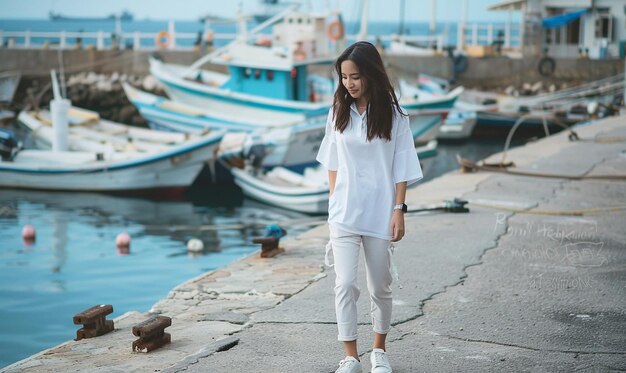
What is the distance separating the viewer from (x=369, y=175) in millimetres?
4227

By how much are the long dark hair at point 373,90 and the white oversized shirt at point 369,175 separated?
0.04 metres

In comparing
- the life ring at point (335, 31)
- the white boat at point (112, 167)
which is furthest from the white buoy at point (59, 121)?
the life ring at point (335, 31)

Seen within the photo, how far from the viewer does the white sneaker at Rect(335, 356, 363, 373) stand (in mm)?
4262

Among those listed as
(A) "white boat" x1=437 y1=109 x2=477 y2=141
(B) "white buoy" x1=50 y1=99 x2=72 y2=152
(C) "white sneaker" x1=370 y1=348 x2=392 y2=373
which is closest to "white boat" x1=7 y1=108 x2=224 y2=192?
(B) "white buoy" x1=50 y1=99 x2=72 y2=152

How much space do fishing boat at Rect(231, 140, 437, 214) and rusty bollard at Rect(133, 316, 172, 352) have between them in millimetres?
11132

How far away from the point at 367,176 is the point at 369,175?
0.01 meters

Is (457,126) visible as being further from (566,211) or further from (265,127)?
(566,211)

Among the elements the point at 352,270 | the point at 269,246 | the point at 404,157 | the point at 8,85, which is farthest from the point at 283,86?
the point at 352,270

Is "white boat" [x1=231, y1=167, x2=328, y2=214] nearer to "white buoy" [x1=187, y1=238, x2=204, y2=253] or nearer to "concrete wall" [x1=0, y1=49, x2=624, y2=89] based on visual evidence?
"white buoy" [x1=187, y1=238, x2=204, y2=253]

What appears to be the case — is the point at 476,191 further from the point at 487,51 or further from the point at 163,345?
the point at 487,51

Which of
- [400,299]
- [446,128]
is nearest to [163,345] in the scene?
[400,299]

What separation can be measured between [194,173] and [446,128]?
11059 millimetres

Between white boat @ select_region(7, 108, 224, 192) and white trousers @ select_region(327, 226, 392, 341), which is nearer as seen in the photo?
white trousers @ select_region(327, 226, 392, 341)

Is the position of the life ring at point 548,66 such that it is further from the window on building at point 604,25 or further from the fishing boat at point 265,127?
A: the fishing boat at point 265,127
